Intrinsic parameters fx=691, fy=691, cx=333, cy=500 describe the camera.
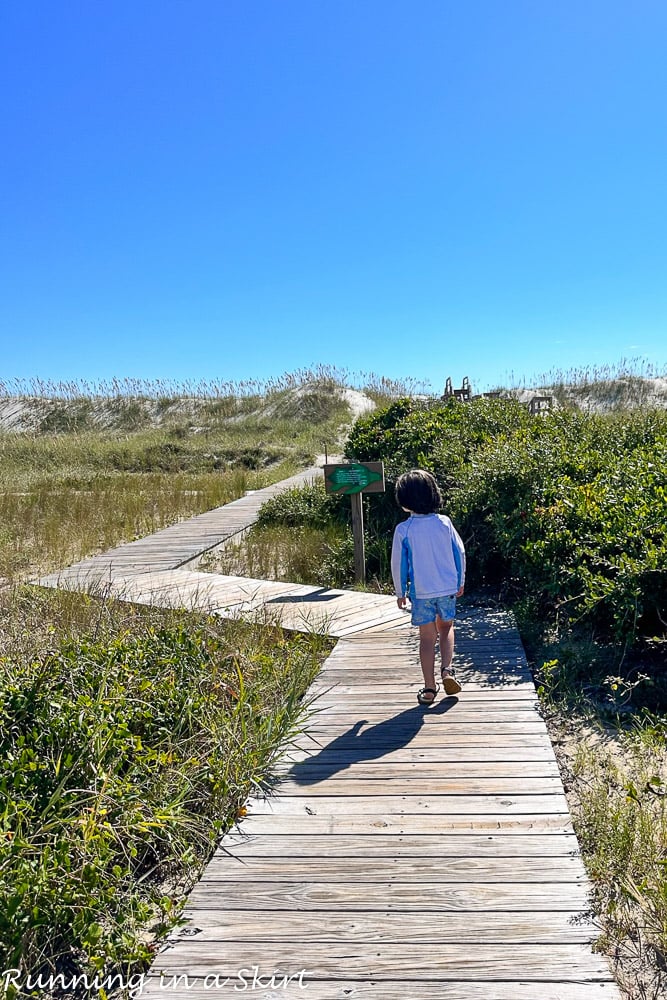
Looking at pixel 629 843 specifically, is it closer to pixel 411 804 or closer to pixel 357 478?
pixel 411 804

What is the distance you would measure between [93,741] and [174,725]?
2.14 feet

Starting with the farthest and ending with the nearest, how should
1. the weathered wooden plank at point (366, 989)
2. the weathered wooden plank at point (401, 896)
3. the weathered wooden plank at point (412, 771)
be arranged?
the weathered wooden plank at point (412, 771)
the weathered wooden plank at point (401, 896)
the weathered wooden plank at point (366, 989)

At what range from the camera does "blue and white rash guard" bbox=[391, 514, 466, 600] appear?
4.35 meters

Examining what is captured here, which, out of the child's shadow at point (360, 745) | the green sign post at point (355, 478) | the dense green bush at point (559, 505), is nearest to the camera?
the child's shadow at point (360, 745)

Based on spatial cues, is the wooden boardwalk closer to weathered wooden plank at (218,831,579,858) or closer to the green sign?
weathered wooden plank at (218,831,579,858)

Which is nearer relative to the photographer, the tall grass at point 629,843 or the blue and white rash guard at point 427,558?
the tall grass at point 629,843

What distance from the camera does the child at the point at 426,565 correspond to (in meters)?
4.34

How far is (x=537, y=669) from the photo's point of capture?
16.3 feet

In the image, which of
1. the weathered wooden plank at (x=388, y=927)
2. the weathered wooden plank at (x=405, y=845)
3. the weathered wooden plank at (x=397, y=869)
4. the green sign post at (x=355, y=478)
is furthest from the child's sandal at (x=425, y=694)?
the green sign post at (x=355, y=478)

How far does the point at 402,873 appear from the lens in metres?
2.65

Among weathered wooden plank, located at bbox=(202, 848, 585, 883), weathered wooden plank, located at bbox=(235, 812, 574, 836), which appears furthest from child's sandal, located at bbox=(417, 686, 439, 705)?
weathered wooden plank, located at bbox=(202, 848, 585, 883)

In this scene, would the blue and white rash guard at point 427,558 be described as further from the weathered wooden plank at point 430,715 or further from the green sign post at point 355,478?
the green sign post at point 355,478

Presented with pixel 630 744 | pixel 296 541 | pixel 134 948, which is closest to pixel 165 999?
pixel 134 948

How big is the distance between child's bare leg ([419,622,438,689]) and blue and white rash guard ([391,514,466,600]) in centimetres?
21
